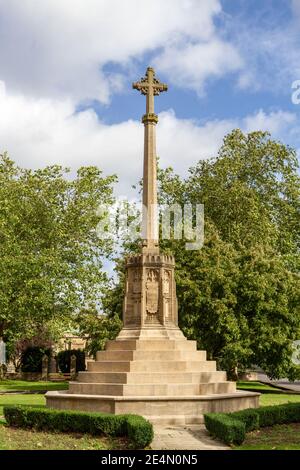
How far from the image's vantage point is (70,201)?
41.7m

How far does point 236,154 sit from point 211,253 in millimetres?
12462

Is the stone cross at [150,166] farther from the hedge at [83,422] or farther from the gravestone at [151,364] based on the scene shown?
the hedge at [83,422]

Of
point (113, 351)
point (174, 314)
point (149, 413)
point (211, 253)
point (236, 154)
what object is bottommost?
point (149, 413)

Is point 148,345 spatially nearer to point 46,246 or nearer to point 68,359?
point 46,246

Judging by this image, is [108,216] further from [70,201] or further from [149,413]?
[149,413]

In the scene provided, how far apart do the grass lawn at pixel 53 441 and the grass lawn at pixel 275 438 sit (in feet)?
9.42

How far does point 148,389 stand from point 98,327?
748 inches

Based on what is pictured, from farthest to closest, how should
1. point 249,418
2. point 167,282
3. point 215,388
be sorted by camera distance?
point 167,282 → point 215,388 → point 249,418

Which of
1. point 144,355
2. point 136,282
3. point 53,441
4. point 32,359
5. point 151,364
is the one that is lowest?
point 32,359

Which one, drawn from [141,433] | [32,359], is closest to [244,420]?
[141,433]

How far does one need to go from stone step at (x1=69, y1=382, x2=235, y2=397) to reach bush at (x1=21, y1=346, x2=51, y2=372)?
116 ft

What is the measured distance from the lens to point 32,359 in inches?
2077

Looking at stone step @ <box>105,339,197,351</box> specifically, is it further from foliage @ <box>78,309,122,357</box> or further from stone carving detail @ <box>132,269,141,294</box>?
foliage @ <box>78,309,122,357</box>
